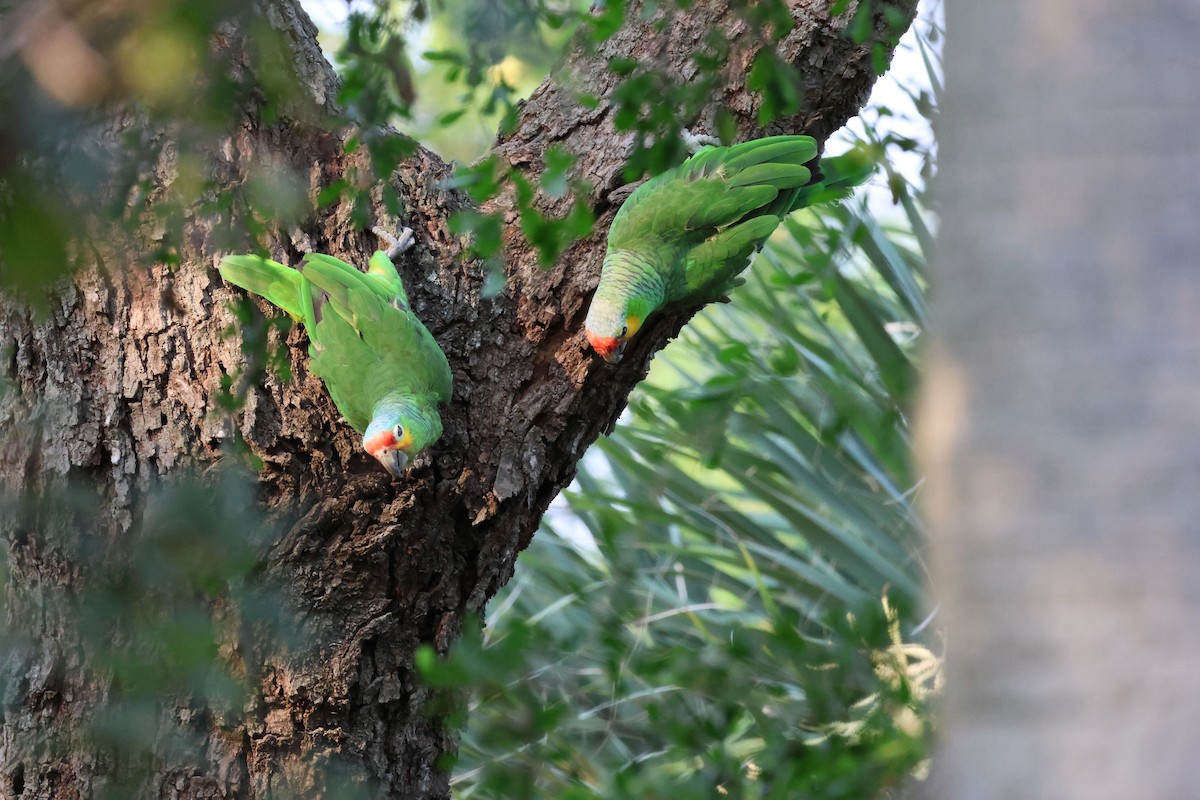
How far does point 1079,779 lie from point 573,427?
166 centimetres

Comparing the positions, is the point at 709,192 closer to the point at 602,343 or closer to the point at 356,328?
the point at 602,343

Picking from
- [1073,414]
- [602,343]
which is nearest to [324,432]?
[602,343]

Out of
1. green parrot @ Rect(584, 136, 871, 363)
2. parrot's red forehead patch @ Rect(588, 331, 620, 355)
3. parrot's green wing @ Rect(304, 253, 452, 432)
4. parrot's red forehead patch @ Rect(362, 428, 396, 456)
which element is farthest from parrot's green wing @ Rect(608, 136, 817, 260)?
parrot's red forehead patch @ Rect(362, 428, 396, 456)

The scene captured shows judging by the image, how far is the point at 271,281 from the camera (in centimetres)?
193

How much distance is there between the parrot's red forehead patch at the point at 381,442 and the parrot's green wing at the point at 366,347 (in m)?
0.06

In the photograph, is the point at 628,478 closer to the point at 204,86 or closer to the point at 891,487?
the point at 891,487

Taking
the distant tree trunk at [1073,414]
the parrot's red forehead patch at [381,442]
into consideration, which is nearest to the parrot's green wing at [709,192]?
the parrot's red forehead patch at [381,442]

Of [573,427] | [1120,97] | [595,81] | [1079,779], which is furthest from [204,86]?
[1079,779]

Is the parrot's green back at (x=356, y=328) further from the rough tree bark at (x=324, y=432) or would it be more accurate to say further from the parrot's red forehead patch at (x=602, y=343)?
the parrot's red forehead patch at (x=602, y=343)

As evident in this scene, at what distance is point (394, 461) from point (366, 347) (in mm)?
363

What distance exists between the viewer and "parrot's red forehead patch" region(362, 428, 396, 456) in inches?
74.7

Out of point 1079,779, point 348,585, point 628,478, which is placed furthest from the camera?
point 628,478

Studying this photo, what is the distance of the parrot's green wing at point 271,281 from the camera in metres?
1.91

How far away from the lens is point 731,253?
232 cm
